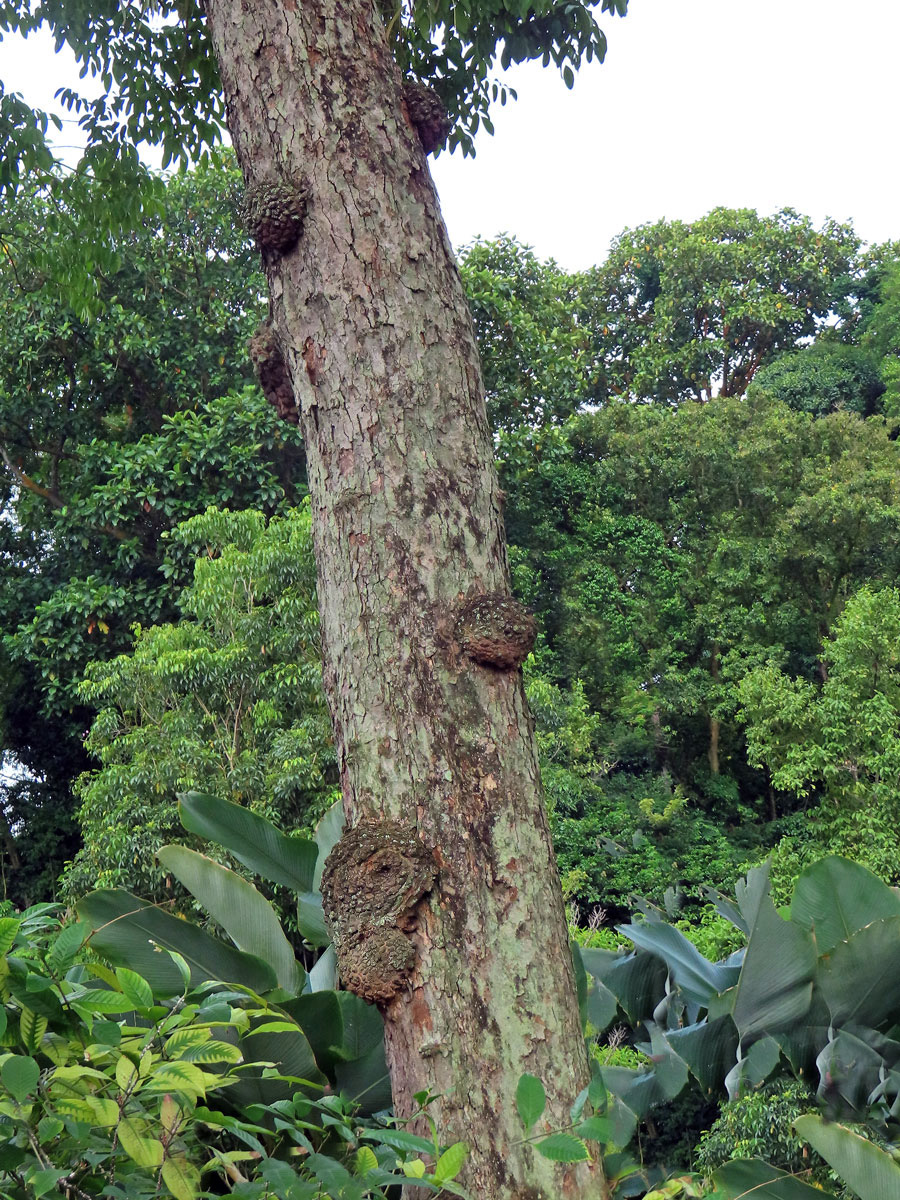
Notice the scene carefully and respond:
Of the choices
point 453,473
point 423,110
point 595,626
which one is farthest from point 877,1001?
point 595,626

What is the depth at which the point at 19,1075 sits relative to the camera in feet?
2.94

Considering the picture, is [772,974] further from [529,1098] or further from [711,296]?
[711,296]

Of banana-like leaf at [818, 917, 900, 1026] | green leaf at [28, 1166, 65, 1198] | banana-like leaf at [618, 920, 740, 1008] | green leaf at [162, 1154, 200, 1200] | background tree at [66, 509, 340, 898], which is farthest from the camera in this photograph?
background tree at [66, 509, 340, 898]

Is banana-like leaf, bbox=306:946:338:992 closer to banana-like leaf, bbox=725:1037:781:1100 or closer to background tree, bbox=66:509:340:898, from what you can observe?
banana-like leaf, bbox=725:1037:781:1100

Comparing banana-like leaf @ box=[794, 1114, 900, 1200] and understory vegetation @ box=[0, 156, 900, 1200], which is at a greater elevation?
understory vegetation @ box=[0, 156, 900, 1200]

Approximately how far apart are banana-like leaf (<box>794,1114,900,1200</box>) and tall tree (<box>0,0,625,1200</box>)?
0.31 metres

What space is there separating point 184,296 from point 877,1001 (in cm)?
1215

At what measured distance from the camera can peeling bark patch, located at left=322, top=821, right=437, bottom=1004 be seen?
4.78 ft

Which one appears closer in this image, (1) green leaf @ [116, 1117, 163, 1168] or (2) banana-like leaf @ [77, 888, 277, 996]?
(1) green leaf @ [116, 1117, 163, 1168]

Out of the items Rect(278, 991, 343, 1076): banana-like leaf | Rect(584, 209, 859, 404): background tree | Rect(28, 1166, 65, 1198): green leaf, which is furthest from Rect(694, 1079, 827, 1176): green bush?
Rect(584, 209, 859, 404): background tree

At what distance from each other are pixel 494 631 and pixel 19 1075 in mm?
880

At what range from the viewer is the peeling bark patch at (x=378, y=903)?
146 centimetres

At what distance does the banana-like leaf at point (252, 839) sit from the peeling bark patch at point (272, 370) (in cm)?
69

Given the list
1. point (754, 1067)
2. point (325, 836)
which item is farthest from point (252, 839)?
point (754, 1067)
